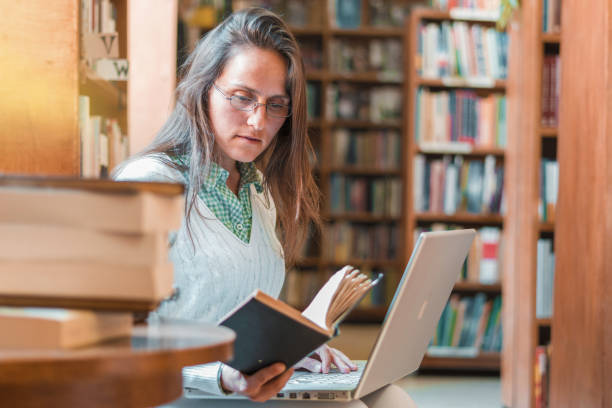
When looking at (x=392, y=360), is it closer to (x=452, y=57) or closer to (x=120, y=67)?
(x=120, y=67)

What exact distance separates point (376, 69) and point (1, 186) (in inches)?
202

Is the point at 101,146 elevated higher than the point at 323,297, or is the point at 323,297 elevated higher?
the point at 101,146

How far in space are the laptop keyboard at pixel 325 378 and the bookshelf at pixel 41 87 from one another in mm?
621

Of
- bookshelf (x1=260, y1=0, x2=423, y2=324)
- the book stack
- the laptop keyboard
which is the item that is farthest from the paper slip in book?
bookshelf (x1=260, y1=0, x2=423, y2=324)

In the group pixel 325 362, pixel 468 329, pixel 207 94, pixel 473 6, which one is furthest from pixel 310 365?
pixel 473 6

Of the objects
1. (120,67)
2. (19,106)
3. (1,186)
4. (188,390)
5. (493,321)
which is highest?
(120,67)

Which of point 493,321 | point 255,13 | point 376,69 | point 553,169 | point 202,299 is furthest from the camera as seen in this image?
point 376,69

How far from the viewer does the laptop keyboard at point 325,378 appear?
1175 millimetres

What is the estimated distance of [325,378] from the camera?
4.00ft

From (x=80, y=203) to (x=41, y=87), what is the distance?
816mm

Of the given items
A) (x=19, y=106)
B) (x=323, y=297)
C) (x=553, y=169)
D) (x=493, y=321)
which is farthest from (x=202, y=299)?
(x=493, y=321)

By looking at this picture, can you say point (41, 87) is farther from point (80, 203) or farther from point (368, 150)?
point (368, 150)

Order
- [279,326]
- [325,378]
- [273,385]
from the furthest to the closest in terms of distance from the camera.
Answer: [325,378] → [273,385] → [279,326]

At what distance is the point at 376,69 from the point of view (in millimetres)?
5660
